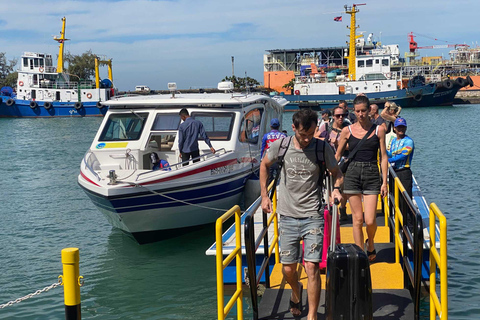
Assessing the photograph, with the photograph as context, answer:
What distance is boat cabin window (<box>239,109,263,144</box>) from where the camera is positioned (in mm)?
12102

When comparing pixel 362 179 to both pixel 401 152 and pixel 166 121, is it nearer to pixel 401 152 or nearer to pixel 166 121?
pixel 401 152

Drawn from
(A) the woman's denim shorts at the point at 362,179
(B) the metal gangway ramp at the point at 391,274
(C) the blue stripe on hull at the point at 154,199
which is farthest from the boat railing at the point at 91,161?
(A) the woman's denim shorts at the point at 362,179

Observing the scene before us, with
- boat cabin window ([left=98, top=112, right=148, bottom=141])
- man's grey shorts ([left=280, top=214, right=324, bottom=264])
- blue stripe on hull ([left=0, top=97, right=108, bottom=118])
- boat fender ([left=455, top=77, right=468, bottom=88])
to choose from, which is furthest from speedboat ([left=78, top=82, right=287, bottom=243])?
boat fender ([left=455, top=77, right=468, bottom=88])

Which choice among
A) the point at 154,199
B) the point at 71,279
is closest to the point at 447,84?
the point at 154,199

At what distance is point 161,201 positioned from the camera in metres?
9.94

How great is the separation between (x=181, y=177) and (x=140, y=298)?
2325 mm

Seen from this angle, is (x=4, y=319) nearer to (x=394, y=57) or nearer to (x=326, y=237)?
(x=326, y=237)

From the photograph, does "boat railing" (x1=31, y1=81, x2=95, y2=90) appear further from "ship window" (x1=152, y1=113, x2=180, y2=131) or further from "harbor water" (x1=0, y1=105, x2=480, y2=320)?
"ship window" (x1=152, y1=113, x2=180, y2=131)

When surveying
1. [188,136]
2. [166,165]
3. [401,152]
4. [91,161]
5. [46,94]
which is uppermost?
[46,94]

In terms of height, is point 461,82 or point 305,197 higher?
point 461,82

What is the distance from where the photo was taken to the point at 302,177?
5070mm

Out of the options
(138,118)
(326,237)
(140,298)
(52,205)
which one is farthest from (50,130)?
(326,237)

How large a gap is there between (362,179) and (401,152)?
161 cm

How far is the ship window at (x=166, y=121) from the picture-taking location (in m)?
11.9
